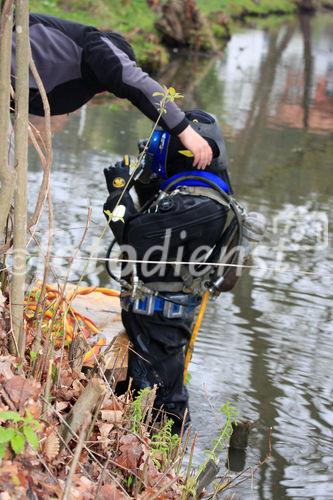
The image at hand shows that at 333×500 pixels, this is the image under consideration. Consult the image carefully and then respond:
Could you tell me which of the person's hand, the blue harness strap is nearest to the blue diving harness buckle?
the blue harness strap

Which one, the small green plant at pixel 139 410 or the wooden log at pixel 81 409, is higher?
the wooden log at pixel 81 409

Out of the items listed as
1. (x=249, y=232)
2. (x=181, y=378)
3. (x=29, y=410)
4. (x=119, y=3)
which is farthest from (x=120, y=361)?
(x=119, y=3)

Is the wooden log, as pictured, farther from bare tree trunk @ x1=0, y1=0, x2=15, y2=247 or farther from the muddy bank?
the muddy bank

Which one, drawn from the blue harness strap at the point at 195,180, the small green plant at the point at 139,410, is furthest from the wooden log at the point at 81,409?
the blue harness strap at the point at 195,180

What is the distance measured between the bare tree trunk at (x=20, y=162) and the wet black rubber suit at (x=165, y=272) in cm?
128

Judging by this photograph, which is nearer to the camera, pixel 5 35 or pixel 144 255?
pixel 5 35

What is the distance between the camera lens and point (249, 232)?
4.93 metres

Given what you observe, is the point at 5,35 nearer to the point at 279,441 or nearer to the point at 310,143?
the point at 279,441

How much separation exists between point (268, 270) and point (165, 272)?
331cm

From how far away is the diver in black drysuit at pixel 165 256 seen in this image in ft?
15.6

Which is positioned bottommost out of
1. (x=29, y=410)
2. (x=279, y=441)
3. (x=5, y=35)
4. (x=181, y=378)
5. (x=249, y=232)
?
(x=279, y=441)

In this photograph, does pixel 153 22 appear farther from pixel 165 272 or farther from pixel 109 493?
pixel 109 493

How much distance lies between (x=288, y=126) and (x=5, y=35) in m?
12.8

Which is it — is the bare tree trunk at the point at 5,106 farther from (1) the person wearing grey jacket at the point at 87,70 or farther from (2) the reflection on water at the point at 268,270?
(1) the person wearing grey jacket at the point at 87,70
